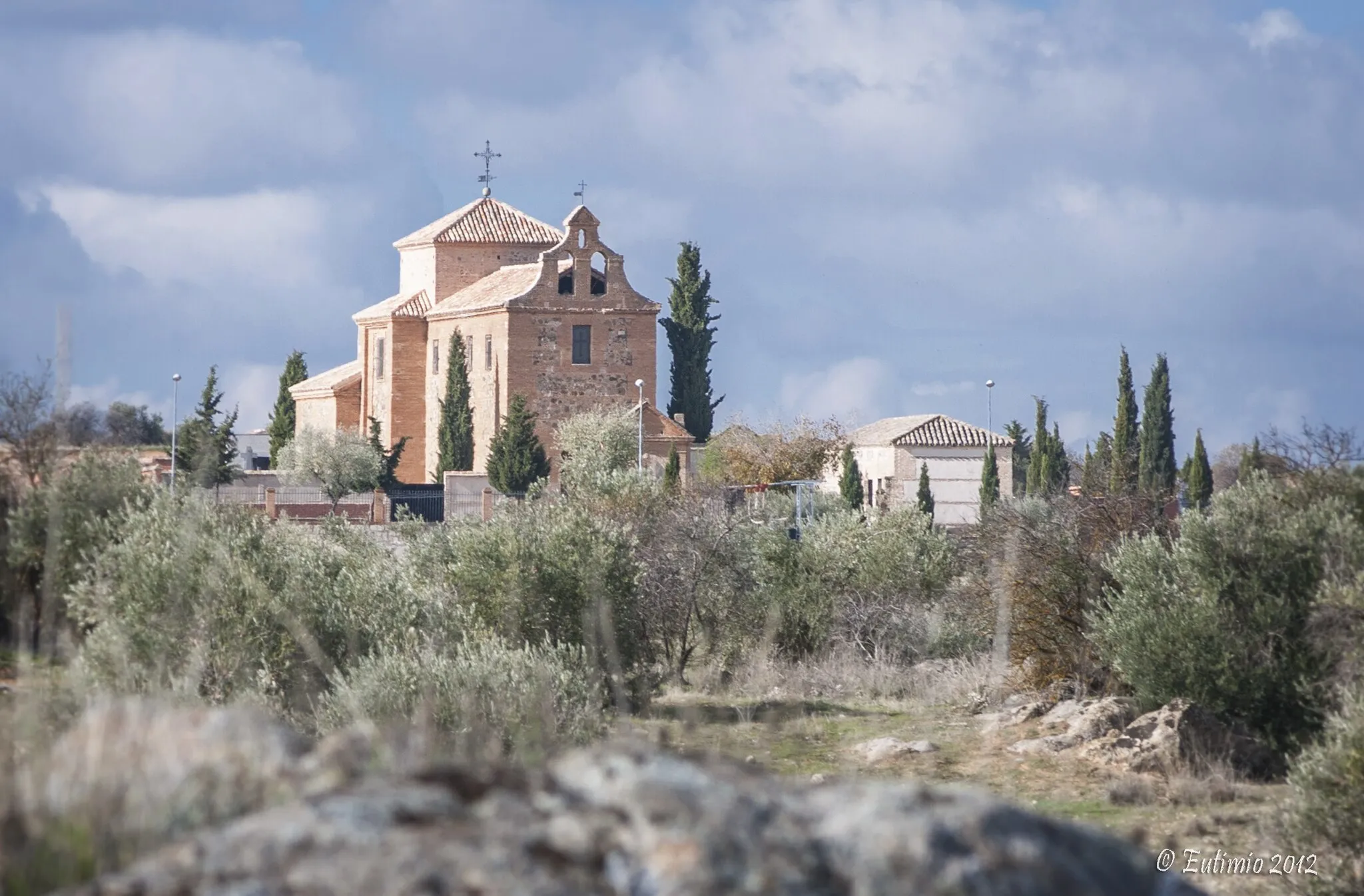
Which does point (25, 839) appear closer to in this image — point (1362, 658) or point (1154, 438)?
point (1362, 658)

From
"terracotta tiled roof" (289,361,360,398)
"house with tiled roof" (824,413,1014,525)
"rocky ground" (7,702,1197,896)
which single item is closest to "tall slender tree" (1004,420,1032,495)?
"house with tiled roof" (824,413,1014,525)

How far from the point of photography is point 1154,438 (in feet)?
181

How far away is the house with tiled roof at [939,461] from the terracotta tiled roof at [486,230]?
53.4 feet

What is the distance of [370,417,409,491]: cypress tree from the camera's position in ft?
193

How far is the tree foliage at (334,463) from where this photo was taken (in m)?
56.6

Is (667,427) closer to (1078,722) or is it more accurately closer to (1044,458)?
(1044,458)

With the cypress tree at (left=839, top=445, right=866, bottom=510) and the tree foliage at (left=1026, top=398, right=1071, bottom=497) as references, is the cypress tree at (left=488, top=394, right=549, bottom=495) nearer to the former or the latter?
the cypress tree at (left=839, top=445, right=866, bottom=510)

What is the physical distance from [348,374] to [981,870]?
65241 millimetres

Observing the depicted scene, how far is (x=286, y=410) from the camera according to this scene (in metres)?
68.2

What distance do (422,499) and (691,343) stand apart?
1801cm

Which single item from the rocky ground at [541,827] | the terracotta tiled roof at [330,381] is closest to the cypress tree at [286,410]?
the terracotta tiled roof at [330,381]

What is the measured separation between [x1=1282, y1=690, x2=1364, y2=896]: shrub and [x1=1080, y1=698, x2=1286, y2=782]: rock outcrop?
13.4ft

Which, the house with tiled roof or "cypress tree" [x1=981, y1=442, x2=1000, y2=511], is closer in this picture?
"cypress tree" [x1=981, y1=442, x2=1000, y2=511]

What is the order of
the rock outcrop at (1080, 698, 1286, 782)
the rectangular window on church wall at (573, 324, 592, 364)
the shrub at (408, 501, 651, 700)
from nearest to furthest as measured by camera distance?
the rock outcrop at (1080, 698, 1286, 782) → the shrub at (408, 501, 651, 700) → the rectangular window on church wall at (573, 324, 592, 364)
